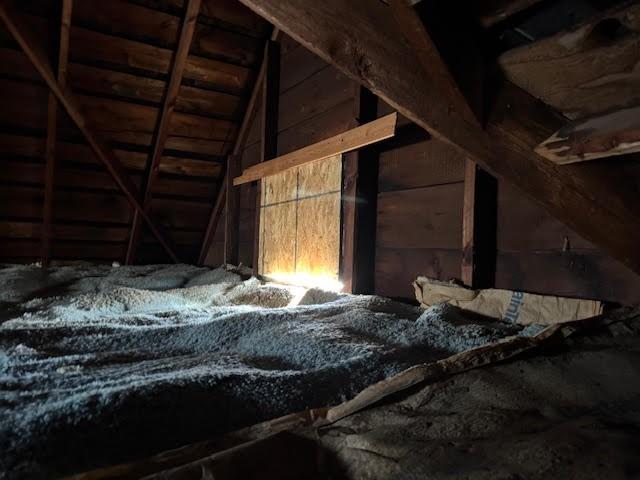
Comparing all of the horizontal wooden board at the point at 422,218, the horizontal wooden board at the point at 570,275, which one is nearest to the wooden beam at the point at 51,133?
the horizontal wooden board at the point at 422,218

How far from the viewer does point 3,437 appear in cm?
79

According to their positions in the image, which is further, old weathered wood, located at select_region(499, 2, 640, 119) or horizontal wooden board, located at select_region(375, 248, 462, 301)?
horizontal wooden board, located at select_region(375, 248, 462, 301)

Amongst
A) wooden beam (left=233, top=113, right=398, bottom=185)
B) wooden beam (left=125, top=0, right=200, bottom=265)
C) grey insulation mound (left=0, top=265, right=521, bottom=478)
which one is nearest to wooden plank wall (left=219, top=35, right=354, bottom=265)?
wooden beam (left=233, top=113, right=398, bottom=185)

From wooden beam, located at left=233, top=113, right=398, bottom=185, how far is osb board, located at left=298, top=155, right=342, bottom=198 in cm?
5

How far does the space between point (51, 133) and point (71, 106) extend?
369 mm

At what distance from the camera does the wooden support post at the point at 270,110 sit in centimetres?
400

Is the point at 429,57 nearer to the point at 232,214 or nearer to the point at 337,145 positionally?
the point at 337,145

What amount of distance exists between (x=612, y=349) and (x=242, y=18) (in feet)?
12.6

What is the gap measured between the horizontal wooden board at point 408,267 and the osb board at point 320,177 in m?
0.56

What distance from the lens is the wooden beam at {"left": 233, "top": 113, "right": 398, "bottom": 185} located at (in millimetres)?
2350

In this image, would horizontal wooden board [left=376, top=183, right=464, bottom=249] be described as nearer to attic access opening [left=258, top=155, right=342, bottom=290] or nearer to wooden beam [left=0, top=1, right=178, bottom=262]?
attic access opening [left=258, top=155, right=342, bottom=290]

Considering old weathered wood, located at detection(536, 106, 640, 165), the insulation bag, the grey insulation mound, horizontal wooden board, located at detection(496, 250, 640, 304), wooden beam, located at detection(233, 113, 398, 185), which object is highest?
wooden beam, located at detection(233, 113, 398, 185)

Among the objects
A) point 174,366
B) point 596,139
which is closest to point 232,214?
point 174,366

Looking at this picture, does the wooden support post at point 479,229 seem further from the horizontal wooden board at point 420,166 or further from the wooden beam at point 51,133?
the wooden beam at point 51,133
